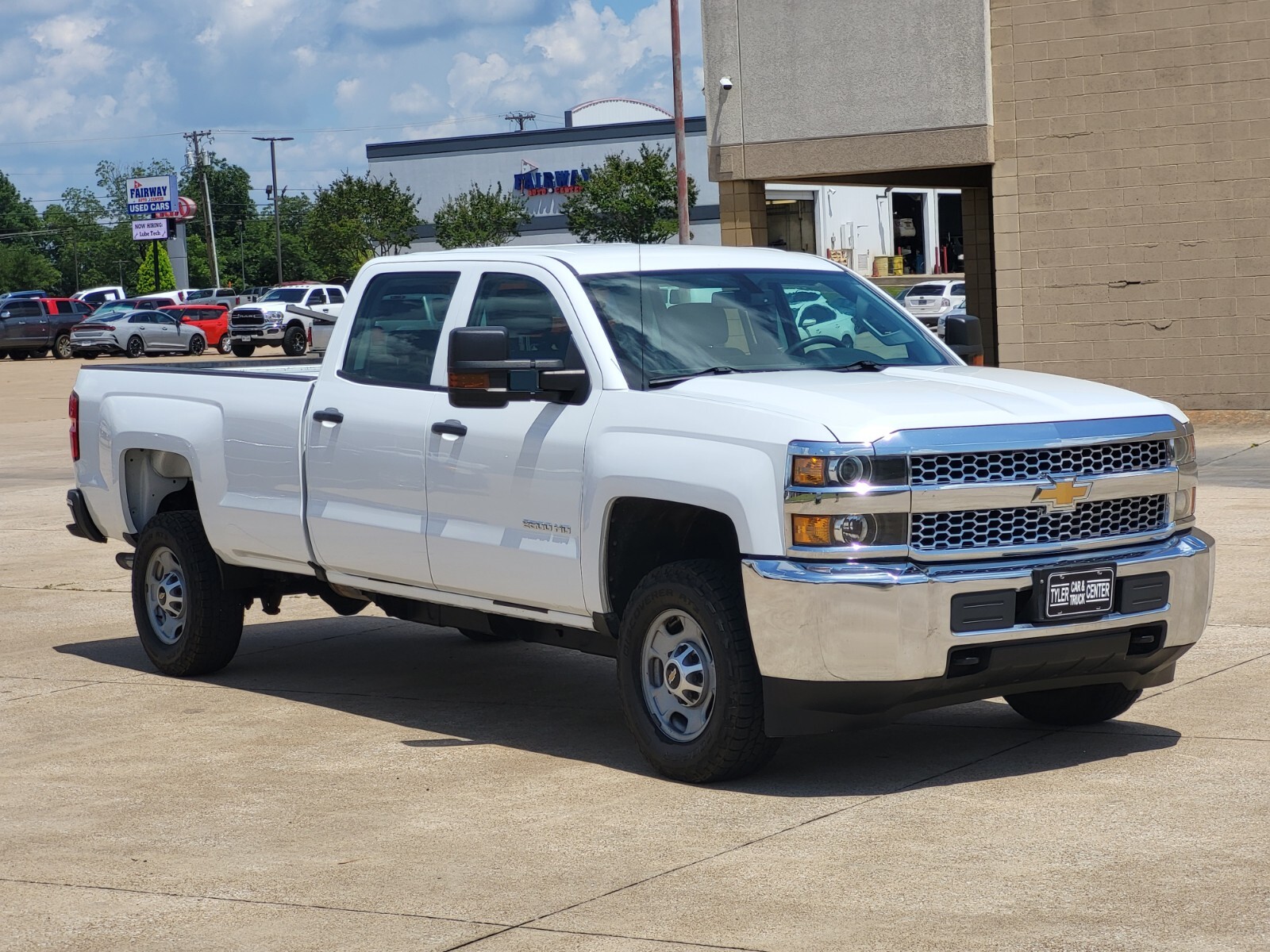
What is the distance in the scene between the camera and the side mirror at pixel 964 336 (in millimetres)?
8242

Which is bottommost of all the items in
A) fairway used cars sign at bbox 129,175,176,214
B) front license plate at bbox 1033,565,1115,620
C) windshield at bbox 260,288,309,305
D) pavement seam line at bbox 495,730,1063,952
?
pavement seam line at bbox 495,730,1063,952

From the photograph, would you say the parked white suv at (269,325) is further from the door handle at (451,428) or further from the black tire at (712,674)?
the black tire at (712,674)

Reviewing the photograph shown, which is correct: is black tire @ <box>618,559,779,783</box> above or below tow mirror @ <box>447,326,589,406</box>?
below

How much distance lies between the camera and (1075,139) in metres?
22.2

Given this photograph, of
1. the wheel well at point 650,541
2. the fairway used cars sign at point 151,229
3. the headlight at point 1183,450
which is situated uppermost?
the fairway used cars sign at point 151,229

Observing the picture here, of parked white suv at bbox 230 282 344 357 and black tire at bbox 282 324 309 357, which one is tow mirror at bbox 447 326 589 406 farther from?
parked white suv at bbox 230 282 344 357

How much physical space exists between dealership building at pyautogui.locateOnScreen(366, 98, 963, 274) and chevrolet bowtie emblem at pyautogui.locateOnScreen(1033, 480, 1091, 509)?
66716 mm

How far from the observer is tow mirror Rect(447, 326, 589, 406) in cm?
719

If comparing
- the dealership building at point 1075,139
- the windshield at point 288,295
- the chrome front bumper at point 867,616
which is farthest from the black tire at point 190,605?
the windshield at point 288,295

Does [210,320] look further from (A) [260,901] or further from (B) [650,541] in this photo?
(A) [260,901]

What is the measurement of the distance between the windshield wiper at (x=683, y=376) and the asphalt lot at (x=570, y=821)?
1.52 metres

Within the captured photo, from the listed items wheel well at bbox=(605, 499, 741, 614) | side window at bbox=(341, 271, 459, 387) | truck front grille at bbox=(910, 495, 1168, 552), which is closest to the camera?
truck front grille at bbox=(910, 495, 1168, 552)

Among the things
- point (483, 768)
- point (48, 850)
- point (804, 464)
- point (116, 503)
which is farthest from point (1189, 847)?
point (116, 503)

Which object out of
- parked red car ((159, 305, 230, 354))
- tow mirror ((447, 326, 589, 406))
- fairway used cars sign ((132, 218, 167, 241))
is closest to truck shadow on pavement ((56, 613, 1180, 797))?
tow mirror ((447, 326, 589, 406))
